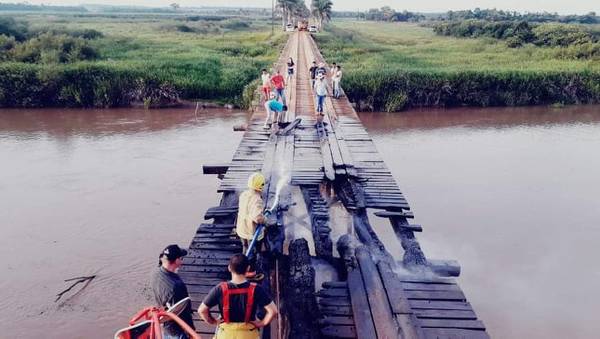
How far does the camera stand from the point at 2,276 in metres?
9.26

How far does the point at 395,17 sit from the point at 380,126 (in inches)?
4447

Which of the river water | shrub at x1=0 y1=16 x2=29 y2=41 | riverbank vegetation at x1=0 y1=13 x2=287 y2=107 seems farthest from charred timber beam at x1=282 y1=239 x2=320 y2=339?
shrub at x1=0 y1=16 x2=29 y2=41

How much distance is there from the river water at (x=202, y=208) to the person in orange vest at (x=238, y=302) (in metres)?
4.72

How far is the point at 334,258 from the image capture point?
6.85 meters

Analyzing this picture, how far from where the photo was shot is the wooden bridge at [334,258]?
5.17 meters

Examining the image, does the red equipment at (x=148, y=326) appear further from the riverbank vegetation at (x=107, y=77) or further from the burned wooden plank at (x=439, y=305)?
the riverbank vegetation at (x=107, y=77)

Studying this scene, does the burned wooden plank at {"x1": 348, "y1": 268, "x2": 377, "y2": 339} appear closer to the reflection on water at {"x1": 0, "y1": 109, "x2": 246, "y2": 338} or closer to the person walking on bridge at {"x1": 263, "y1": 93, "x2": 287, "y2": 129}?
the reflection on water at {"x1": 0, "y1": 109, "x2": 246, "y2": 338}

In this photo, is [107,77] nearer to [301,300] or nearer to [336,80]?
[336,80]

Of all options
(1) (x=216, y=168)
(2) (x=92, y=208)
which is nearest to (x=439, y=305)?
(1) (x=216, y=168)

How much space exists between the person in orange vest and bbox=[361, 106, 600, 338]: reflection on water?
5.55 meters

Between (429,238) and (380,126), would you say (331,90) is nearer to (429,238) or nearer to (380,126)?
(380,126)

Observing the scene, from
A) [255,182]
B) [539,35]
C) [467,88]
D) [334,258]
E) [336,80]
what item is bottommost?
[334,258]

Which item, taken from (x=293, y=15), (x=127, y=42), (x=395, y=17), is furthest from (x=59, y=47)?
(x=395, y=17)

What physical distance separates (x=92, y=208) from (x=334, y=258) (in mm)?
7539
